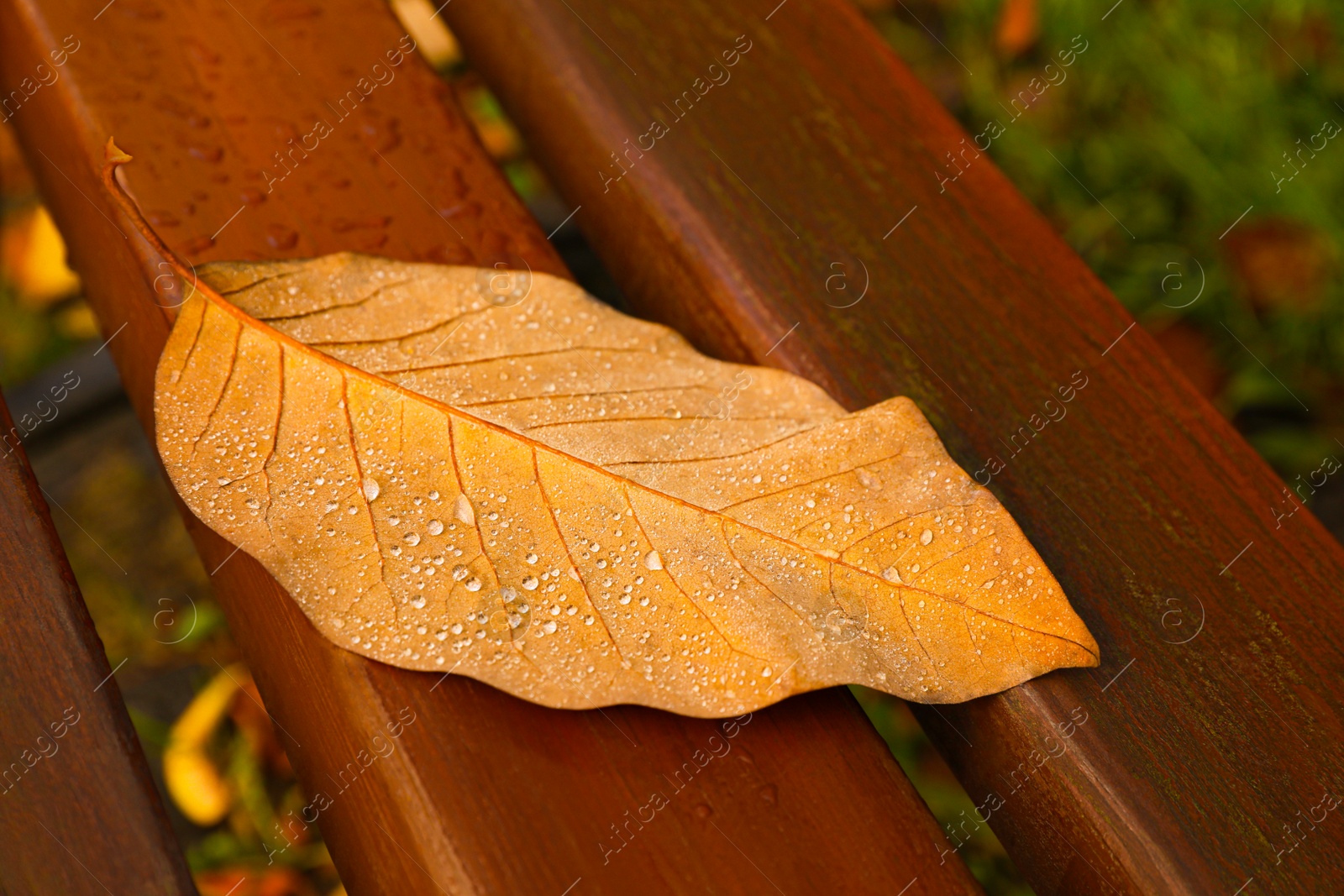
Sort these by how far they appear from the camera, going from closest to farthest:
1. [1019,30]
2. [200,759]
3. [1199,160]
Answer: [200,759] → [1199,160] → [1019,30]

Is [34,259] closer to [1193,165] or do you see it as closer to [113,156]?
[113,156]

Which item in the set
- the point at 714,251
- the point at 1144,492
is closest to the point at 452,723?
the point at 714,251

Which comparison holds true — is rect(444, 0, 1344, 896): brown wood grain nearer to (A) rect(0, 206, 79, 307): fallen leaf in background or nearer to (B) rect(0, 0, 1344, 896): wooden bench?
(B) rect(0, 0, 1344, 896): wooden bench

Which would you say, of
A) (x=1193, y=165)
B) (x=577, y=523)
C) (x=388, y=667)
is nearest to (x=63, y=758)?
(x=388, y=667)

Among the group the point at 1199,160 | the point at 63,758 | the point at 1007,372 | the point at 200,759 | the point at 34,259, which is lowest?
the point at 1007,372

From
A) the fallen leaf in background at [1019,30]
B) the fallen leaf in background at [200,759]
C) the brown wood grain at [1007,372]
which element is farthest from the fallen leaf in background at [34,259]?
the fallen leaf in background at [1019,30]

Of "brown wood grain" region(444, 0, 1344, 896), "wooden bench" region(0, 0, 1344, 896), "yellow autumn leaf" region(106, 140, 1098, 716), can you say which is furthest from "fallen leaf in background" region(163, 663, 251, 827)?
"brown wood grain" region(444, 0, 1344, 896)

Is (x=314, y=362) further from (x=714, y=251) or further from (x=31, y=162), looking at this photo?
(x=31, y=162)

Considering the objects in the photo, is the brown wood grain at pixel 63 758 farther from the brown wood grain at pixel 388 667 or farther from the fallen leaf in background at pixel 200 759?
the fallen leaf in background at pixel 200 759
